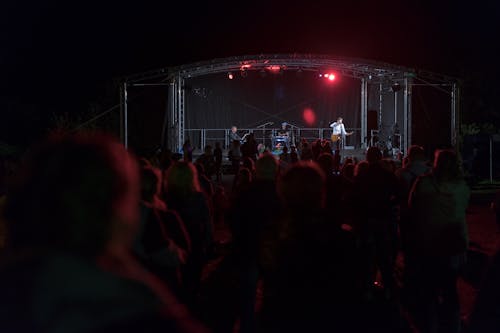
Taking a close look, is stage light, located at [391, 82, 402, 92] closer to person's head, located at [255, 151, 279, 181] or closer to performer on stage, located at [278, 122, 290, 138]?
performer on stage, located at [278, 122, 290, 138]

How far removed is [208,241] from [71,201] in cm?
439

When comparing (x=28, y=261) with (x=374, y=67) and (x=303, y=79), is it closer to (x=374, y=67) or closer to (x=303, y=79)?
(x=374, y=67)

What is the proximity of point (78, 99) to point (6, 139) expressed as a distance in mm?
8268

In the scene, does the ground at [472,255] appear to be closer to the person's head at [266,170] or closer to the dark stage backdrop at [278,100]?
the person's head at [266,170]

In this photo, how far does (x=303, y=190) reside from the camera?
346 cm

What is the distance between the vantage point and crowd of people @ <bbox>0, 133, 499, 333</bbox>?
1325 mm

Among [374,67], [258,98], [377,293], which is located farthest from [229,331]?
[258,98]

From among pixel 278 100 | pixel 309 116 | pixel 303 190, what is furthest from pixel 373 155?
pixel 278 100

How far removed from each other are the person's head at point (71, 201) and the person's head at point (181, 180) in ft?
12.5

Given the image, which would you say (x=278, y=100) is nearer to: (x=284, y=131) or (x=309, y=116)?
(x=309, y=116)

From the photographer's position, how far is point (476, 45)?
141 ft

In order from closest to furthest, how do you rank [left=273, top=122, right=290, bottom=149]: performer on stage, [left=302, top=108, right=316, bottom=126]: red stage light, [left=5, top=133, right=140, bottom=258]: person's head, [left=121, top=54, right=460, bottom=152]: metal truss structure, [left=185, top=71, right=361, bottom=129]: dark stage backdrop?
1. [left=5, top=133, right=140, bottom=258]: person's head
2. [left=121, top=54, right=460, bottom=152]: metal truss structure
3. [left=273, top=122, right=290, bottom=149]: performer on stage
4. [left=185, top=71, right=361, bottom=129]: dark stage backdrop
5. [left=302, top=108, right=316, bottom=126]: red stage light

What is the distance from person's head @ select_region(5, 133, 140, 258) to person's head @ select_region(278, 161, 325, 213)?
200 cm

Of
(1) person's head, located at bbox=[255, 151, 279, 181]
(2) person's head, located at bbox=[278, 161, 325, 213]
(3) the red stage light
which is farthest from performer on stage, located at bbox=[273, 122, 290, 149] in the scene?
(2) person's head, located at bbox=[278, 161, 325, 213]
